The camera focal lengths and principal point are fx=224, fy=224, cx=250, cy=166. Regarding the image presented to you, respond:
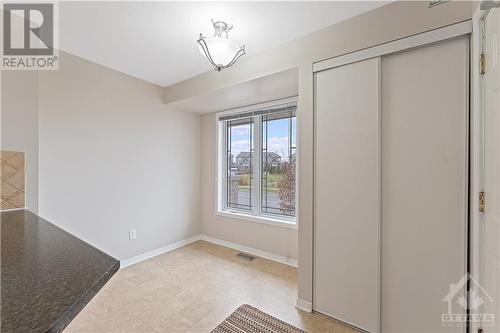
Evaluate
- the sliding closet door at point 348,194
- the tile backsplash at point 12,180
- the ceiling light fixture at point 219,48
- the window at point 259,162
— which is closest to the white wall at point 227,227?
the window at point 259,162

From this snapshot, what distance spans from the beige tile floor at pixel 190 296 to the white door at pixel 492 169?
3.36 feet

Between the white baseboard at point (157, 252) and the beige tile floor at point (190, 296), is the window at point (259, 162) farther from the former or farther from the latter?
the beige tile floor at point (190, 296)

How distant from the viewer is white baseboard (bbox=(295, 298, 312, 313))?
205 cm

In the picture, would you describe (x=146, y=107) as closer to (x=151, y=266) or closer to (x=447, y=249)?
(x=151, y=266)

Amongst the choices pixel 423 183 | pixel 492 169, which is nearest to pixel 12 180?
pixel 423 183

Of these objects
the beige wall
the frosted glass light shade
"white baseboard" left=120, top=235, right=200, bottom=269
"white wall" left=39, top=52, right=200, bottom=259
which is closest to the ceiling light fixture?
the frosted glass light shade

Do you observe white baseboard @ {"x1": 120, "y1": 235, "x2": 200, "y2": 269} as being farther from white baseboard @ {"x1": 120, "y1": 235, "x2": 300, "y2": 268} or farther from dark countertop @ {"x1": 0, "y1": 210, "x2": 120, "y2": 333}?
dark countertop @ {"x1": 0, "y1": 210, "x2": 120, "y2": 333}

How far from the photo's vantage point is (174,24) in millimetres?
1954

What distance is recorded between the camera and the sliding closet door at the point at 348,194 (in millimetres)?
1773

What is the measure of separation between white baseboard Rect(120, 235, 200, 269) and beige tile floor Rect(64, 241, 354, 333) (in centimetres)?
10

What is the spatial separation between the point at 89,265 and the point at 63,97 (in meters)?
2.50

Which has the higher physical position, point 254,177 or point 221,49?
point 221,49
